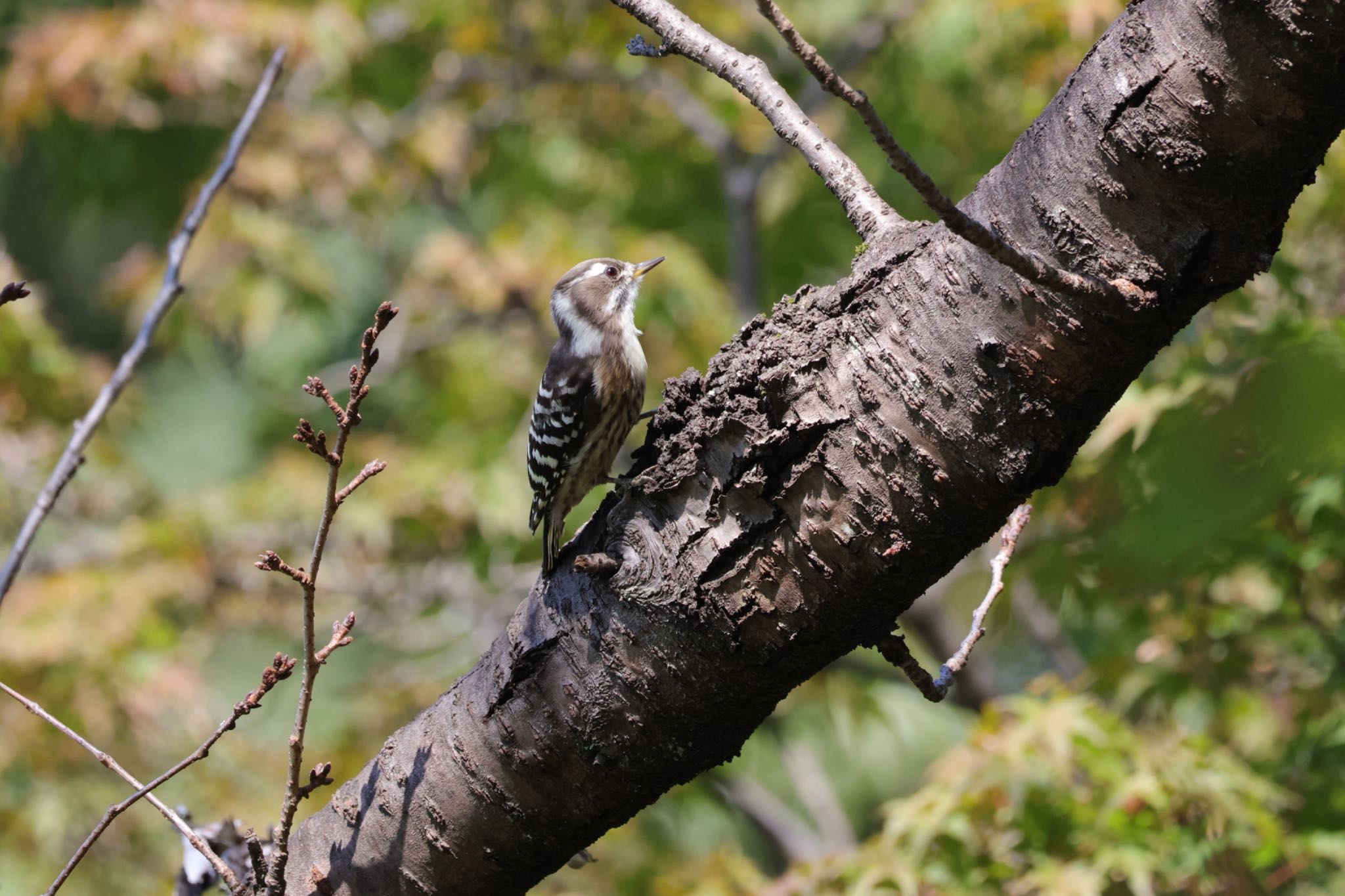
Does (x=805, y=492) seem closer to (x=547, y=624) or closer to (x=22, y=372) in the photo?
(x=547, y=624)

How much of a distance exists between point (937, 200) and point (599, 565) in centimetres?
63

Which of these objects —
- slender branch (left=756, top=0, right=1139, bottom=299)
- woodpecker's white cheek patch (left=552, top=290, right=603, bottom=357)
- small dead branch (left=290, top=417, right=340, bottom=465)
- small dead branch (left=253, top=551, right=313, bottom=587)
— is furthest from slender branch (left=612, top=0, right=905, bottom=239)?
woodpecker's white cheek patch (left=552, top=290, right=603, bottom=357)

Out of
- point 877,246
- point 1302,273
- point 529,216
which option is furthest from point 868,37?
point 877,246

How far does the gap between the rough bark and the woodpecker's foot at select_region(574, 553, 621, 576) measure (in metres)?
0.02

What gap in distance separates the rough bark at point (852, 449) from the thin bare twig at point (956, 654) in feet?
0.39

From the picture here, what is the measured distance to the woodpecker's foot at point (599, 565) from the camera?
4.78 feet

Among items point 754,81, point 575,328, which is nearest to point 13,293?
point 754,81

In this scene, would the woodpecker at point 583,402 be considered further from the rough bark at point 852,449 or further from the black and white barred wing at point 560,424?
the rough bark at point 852,449

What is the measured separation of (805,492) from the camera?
132 centimetres

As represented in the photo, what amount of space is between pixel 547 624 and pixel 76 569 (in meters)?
4.95

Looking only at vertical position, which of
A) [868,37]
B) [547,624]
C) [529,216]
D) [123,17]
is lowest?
[547,624]

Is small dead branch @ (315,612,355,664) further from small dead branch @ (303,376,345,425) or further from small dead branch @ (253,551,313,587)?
small dead branch @ (303,376,345,425)

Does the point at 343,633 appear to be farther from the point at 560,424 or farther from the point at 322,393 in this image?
the point at 560,424

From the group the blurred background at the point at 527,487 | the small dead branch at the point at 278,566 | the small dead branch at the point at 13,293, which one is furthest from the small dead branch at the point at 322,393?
the blurred background at the point at 527,487
